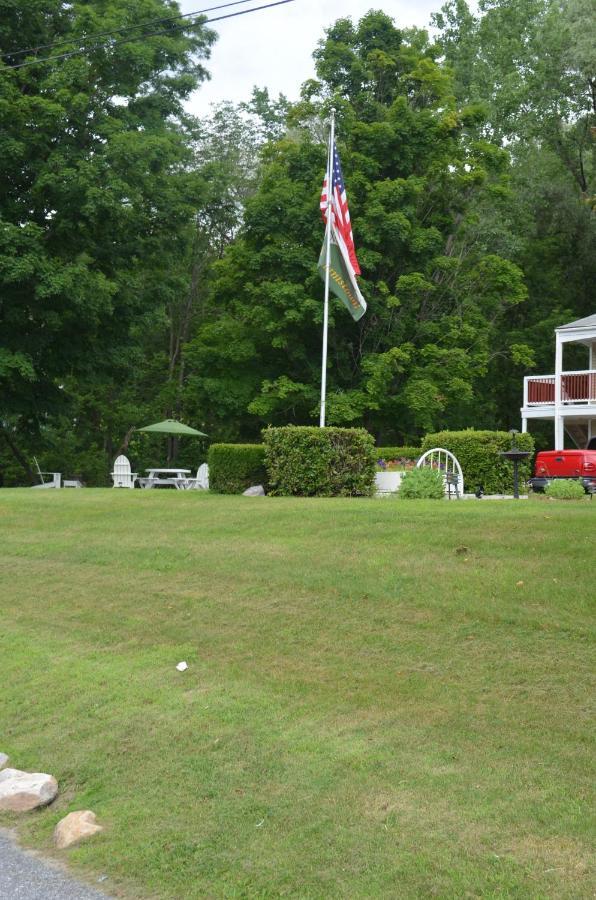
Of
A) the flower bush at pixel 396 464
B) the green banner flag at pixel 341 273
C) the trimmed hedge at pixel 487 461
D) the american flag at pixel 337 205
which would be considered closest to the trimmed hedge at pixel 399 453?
the flower bush at pixel 396 464

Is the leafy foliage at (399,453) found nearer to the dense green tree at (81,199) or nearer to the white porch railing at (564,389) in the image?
the white porch railing at (564,389)

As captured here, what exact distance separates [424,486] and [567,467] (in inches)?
138

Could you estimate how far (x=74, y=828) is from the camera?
204 inches

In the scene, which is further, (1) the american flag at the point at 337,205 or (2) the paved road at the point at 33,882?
(1) the american flag at the point at 337,205

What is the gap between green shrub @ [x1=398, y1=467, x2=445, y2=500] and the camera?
45.6 ft

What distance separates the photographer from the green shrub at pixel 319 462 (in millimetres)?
14375

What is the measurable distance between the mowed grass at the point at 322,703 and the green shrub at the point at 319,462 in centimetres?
320

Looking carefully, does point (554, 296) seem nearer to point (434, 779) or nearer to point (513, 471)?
point (513, 471)

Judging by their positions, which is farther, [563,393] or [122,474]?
[563,393]

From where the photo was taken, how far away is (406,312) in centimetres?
2980

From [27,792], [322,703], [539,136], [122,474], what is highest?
[539,136]

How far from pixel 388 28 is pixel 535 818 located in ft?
99.9

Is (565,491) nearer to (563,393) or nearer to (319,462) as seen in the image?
(319,462)

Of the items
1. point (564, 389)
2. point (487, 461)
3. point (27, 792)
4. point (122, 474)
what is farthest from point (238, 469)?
point (564, 389)
